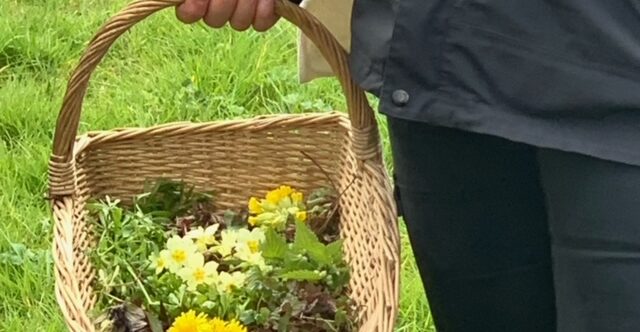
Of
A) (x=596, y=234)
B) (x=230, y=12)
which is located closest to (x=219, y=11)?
(x=230, y=12)

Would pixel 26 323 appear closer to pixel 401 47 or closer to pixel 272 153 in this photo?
pixel 272 153

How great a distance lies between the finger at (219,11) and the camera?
1.21 m

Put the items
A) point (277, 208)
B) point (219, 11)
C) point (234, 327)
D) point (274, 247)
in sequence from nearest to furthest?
point (219, 11) < point (234, 327) < point (274, 247) < point (277, 208)

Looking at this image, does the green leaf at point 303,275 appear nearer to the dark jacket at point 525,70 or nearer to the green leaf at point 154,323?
the green leaf at point 154,323

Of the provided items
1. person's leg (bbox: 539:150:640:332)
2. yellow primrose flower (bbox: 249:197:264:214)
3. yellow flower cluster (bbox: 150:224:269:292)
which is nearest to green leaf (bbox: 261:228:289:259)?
yellow flower cluster (bbox: 150:224:269:292)

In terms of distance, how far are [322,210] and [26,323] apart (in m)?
0.57

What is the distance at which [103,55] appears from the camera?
1305 millimetres

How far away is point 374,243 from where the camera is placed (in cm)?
131

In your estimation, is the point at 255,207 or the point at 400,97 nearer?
the point at 400,97

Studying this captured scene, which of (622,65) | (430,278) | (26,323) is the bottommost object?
(26,323)

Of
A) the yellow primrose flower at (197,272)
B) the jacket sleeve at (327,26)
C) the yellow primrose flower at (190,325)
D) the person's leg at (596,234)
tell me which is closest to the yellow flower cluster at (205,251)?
the yellow primrose flower at (197,272)

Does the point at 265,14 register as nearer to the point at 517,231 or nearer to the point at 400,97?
the point at 400,97

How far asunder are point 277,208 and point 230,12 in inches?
15.2

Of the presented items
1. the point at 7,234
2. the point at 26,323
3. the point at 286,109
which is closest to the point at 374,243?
the point at 26,323
